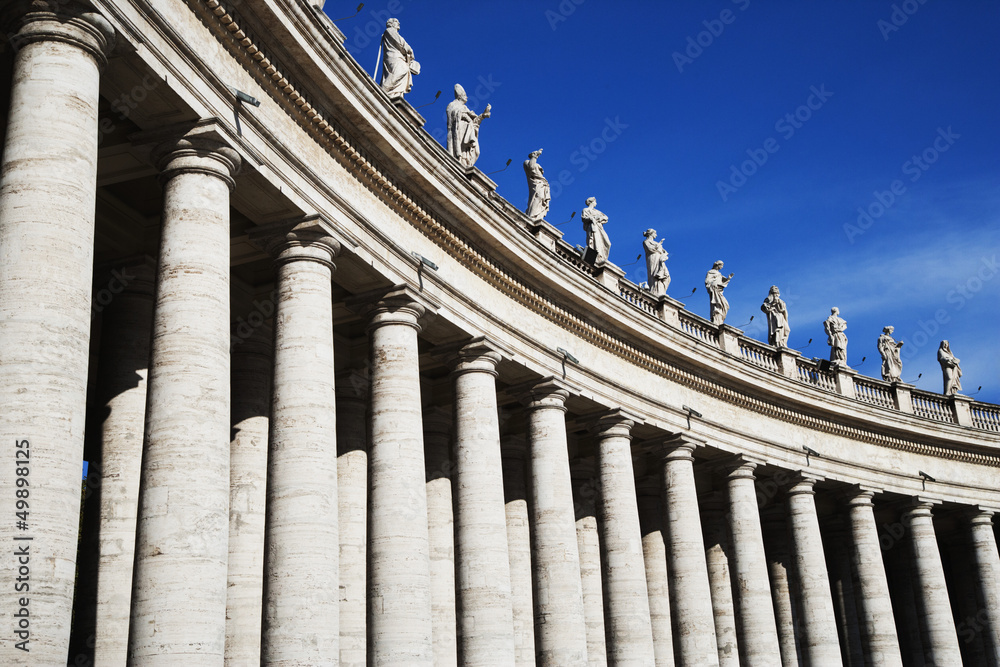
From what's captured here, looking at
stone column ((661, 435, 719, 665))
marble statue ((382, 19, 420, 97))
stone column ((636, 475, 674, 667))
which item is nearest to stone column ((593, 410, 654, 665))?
stone column ((661, 435, 719, 665))

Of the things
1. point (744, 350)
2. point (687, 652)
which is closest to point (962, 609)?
point (744, 350)

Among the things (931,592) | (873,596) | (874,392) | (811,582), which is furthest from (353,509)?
(874,392)

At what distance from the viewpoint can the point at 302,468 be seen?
2848 cm

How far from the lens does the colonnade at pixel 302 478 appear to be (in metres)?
20.0

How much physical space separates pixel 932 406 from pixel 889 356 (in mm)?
4317

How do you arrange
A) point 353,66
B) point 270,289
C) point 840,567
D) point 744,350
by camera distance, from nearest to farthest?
point 353,66
point 270,289
point 744,350
point 840,567

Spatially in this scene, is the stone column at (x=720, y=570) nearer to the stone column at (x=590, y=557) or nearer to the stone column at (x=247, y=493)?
the stone column at (x=590, y=557)

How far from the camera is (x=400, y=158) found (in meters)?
34.8

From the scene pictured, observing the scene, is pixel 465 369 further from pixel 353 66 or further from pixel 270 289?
pixel 353 66

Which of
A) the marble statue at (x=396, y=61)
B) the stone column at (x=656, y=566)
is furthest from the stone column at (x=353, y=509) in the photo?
the stone column at (x=656, y=566)

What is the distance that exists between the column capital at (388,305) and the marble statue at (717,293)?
29.5m

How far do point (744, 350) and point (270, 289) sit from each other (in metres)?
32.4

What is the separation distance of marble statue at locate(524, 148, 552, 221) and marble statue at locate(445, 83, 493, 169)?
566 cm

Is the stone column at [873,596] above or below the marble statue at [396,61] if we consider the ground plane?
below
